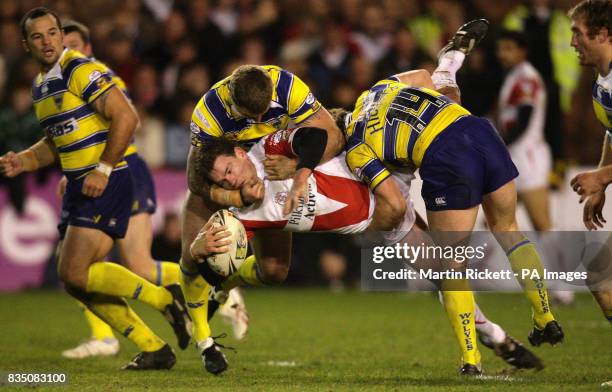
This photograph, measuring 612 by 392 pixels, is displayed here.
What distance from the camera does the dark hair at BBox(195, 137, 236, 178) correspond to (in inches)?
258

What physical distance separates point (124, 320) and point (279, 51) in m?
7.30

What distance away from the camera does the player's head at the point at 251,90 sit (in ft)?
21.0

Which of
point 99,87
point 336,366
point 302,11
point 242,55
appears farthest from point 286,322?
point 302,11

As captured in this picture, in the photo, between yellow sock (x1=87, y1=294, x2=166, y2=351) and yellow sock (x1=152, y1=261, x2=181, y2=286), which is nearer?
yellow sock (x1=87, y1=294, x2=166, y2=351)

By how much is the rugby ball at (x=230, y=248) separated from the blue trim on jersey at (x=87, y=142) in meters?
1.27

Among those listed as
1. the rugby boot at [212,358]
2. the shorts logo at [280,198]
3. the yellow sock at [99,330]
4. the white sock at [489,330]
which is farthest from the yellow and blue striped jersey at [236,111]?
the yellow sock at [99,330]

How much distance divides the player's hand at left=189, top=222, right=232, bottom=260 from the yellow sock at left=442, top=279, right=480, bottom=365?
1.38m

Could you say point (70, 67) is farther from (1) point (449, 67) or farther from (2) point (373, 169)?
(1) point (449, 67)

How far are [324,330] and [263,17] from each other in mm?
6093

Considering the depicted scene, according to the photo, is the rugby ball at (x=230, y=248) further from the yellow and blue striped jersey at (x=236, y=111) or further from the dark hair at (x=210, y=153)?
the yellow and blue striped jersey at (x=236, y=111)

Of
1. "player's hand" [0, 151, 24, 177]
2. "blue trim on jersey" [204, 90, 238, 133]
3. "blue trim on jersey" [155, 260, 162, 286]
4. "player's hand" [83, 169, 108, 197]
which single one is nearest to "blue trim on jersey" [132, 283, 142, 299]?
"player's hand" [83, 169, 108, 197]

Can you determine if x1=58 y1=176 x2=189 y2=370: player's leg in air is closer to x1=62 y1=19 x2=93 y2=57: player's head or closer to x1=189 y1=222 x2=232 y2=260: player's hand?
x1=189 y1=222 x2=232 y2=260: player's hand

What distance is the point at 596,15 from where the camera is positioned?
19.5 feet

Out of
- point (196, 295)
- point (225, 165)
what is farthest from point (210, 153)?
point (196, 295)
